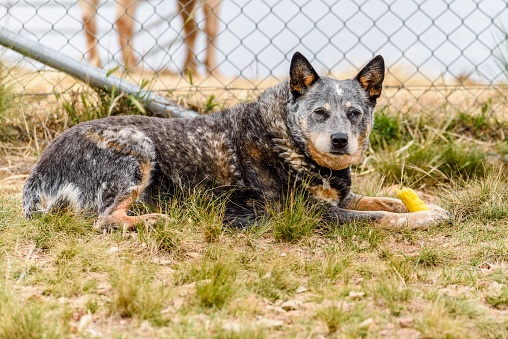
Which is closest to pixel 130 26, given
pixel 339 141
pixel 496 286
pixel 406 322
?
pixel 339 141

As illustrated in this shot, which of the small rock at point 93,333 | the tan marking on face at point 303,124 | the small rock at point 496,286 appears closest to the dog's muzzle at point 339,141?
the tan marking on face at point 303,124

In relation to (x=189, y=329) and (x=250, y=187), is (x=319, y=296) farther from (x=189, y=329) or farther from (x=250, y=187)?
(x=250, y=187)

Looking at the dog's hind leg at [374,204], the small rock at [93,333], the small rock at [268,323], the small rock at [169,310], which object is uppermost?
the dog's hind leg at [374,204]

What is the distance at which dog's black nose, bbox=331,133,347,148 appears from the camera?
3992 millimetres

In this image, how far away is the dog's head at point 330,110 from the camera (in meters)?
4.09

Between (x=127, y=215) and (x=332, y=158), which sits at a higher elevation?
(x=332, y=158)

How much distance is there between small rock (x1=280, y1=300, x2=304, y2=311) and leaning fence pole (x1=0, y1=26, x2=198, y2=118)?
8.44 feet

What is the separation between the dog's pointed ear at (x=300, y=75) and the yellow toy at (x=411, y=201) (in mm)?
879

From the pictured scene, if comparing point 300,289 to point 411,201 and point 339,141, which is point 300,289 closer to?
point 339,141

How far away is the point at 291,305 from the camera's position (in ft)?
10.0

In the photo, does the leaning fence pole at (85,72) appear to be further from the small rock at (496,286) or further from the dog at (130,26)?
the small rock at (496,286)

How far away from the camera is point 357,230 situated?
402cm

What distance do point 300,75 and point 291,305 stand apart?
1.63 m

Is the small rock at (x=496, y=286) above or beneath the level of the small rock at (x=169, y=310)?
above
